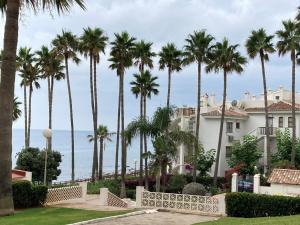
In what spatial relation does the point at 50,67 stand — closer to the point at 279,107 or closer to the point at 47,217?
the point at 279,107

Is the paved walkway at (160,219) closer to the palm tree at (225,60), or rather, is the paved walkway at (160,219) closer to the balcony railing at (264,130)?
the palm tree at (225,60)

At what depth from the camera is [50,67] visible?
183 feet

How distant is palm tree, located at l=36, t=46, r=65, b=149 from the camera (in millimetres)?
55219

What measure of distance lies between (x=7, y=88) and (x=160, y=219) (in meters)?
9.23

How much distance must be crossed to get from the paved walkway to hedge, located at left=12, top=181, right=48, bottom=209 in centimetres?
656

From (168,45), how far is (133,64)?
14.5ft

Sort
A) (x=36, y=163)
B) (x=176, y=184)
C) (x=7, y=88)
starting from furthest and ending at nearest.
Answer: (x=176, y=184), (x=36, y=163), (x=7, y=88)

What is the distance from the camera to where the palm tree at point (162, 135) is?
113 ft

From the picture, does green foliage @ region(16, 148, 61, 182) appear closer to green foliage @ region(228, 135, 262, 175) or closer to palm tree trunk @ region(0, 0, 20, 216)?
green foliage @ region(228, 135, 262, 175)

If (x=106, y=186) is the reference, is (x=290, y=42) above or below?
above

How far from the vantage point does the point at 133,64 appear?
176 feet

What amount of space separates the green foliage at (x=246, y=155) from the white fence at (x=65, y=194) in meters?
27.7

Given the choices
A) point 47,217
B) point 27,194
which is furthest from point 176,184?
point 47,217

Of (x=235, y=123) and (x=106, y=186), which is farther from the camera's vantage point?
(x=235, y=123)
